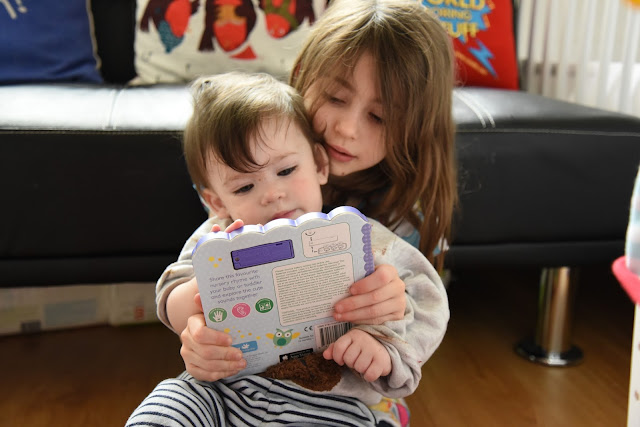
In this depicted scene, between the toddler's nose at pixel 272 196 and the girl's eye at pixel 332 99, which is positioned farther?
the girl's eye at pixel 332 99

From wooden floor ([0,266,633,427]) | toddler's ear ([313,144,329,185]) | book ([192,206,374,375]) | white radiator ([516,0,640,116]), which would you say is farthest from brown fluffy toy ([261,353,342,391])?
white radiator ([516,0,640,116])

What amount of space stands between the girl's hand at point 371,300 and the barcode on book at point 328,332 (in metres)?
0.02

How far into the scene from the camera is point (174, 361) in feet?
3.65

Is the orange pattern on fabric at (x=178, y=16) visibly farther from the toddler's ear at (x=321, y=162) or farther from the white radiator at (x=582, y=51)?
the white radiator at (x=582, y=51)

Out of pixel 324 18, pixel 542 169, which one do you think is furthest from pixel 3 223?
pixel 542 169

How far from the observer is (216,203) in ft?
2.43

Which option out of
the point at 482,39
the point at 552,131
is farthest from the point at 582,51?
the point at 552,131

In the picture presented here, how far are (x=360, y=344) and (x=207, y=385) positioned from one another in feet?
0.59

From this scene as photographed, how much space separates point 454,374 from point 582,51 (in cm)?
92

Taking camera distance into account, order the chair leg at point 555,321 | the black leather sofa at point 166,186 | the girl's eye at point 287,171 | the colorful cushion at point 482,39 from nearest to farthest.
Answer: the girl's eye at point 287,171, the black leather sofa at point 166,186, the chair leg at point 555,321, the colorful cushion at point 482,39

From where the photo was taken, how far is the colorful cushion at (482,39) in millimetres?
1396


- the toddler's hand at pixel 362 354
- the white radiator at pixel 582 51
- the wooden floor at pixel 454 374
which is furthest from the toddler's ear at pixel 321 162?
the white radiator at pixel 582 51

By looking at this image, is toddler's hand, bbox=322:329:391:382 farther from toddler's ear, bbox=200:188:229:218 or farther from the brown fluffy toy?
toddler's ear, bbox=200:188:229:218

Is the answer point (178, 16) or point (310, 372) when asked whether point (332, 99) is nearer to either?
point (310, 372)
